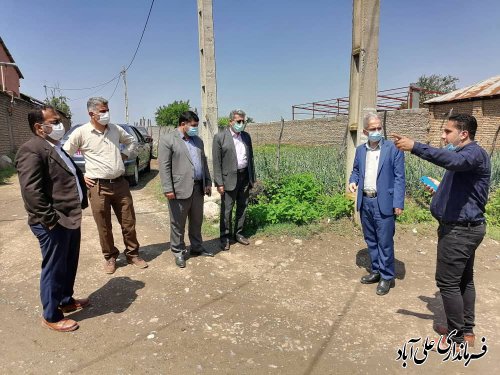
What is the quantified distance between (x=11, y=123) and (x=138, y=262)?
511 inches

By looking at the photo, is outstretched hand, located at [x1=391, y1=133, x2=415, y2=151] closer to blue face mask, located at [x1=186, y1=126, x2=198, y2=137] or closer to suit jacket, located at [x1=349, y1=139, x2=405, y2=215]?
suit jacket, located at [x1=349, y1=139, x2=405, y2=215]

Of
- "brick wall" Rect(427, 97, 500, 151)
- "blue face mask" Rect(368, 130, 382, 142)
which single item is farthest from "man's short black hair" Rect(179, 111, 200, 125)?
"brick wall" Rect(427, 97, 500, 151)

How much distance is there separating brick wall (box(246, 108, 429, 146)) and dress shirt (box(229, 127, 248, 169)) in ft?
26.4

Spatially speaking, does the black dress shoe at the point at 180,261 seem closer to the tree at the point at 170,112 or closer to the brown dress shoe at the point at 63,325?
the brown dress shoe at the point at 63,325

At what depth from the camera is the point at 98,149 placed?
387cm

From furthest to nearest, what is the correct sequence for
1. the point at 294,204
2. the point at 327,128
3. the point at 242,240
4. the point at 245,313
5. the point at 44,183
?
1. the point at 327,128
2. the point at 294,204
3. the point at 242,240
4. the point at 245,313
5. the point at 44,183

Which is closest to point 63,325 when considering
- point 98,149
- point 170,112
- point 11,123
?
point 98,149

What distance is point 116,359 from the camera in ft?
8.55

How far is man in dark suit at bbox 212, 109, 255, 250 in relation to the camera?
15.4 feet

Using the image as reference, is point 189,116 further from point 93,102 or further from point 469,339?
point 469,339

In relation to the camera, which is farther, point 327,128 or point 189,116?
point 327,128

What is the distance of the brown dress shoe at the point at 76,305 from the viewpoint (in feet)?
10.7

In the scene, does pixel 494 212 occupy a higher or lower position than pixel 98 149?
lower

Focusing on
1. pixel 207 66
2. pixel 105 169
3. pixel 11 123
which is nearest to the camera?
pixel 105 169
